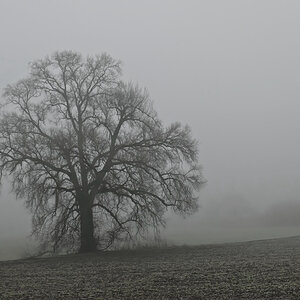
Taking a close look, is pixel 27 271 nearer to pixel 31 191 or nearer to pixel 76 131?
pixel 31 191

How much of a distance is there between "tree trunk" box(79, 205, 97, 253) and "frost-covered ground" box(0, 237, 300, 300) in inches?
339

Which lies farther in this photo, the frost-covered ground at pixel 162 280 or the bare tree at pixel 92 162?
the bare tree at pixel 92 162

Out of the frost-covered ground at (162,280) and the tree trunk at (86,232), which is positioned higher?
the tree trunk at (86,232)

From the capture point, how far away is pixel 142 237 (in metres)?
34.0

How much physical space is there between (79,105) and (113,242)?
33.3ft

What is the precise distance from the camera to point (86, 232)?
33531mm

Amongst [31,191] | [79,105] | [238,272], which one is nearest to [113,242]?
[31,191]

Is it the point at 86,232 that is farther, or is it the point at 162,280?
the point at 86,232

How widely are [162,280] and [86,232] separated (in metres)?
17.2

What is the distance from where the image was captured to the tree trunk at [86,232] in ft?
109

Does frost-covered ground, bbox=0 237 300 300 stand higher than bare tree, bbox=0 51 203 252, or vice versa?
bare tree, bbox=0 51 203 252

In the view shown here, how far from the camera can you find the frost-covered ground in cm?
1411

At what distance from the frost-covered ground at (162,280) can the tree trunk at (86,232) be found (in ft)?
28.2

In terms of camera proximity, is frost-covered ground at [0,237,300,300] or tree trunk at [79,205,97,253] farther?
tree trunk at [79,205,97,253]
